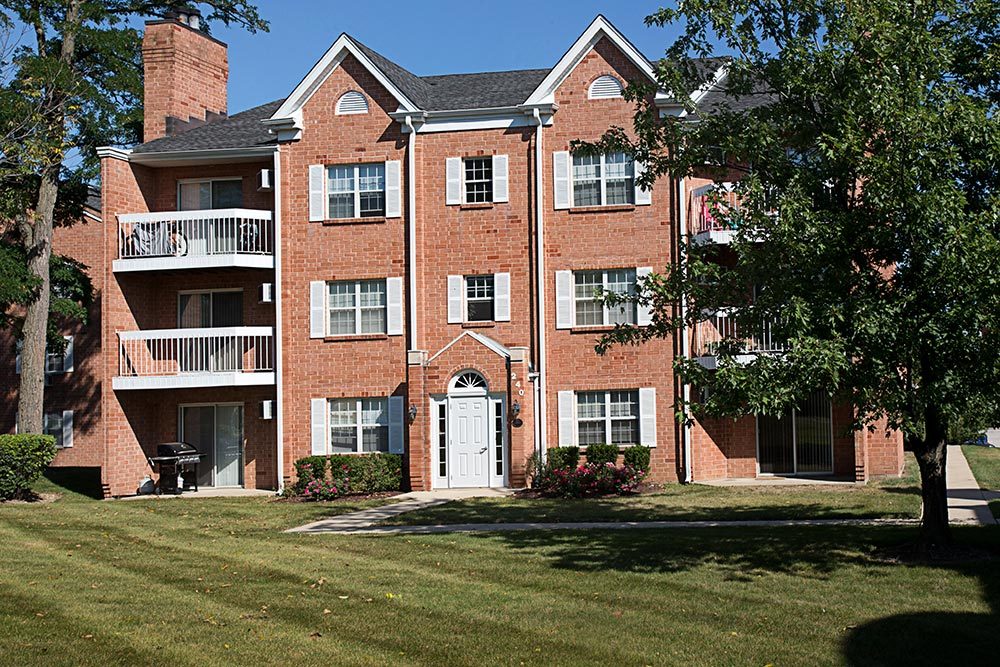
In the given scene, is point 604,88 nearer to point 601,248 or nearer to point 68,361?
point 601,248

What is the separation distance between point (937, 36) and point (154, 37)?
2244cm

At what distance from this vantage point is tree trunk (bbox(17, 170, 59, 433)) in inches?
1112

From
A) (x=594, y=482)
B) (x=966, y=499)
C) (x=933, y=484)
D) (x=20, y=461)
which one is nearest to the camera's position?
(x=933, y=484)

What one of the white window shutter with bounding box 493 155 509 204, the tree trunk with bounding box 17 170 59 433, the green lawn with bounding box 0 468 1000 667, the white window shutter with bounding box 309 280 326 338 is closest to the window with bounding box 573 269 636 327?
the white window shutter with bounding box 493 155 509 204

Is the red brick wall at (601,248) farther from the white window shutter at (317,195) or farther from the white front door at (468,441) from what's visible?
the white window shutter at (317,195)

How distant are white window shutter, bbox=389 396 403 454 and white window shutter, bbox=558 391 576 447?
3763 millimetres

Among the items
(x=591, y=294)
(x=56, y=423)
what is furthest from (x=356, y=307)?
(x=56, y=423)

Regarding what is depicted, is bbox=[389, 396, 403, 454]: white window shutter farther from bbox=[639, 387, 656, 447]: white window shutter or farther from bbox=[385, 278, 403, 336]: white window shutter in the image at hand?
bbox=[639, 387, 656, 447]: white window shutter

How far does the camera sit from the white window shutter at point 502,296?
27234 millimetres

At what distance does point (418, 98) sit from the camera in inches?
1129

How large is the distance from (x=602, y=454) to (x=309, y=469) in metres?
6.71

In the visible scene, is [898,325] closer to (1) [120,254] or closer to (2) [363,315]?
(2) [363,315]

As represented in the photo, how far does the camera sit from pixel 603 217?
88.1 feet

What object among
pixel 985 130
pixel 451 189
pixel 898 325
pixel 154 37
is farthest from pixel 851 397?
pixel 154 37
